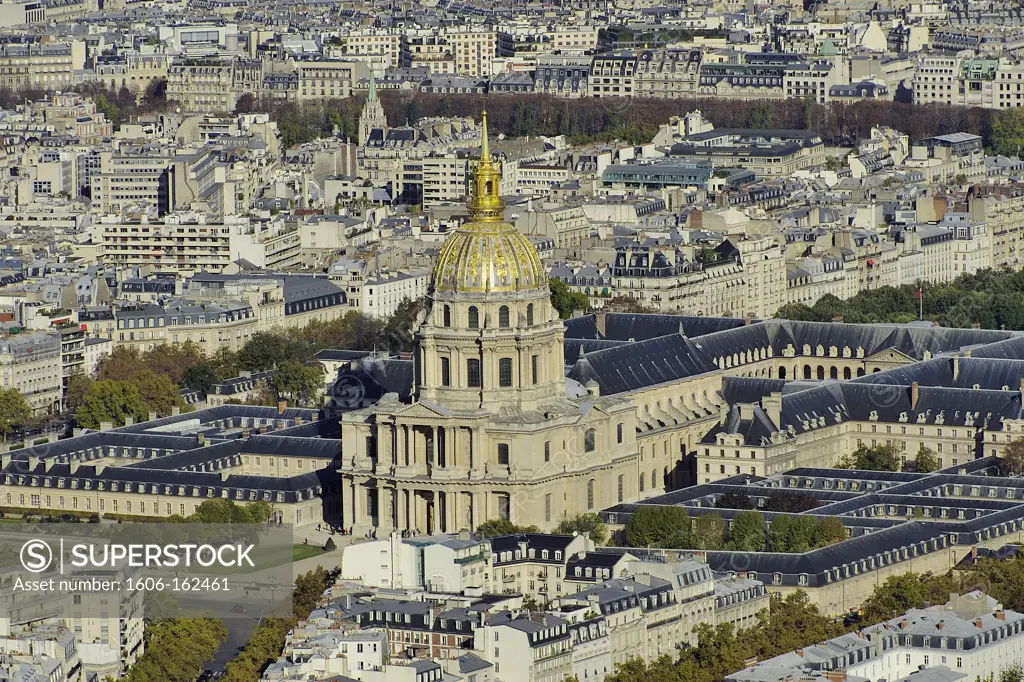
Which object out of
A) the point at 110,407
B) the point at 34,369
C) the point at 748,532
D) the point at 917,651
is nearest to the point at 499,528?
the point at 748,532

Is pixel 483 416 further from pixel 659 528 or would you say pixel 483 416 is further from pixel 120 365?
pixel 120 365

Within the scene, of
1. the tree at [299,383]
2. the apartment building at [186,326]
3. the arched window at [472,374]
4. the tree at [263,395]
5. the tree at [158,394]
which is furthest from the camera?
the apartment building at [186,326]

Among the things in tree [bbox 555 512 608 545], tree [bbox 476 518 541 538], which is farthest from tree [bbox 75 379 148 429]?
tree [bbox 555 512 608 545]

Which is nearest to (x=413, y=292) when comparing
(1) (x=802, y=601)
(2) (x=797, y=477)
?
(2) (x=797, y=477)

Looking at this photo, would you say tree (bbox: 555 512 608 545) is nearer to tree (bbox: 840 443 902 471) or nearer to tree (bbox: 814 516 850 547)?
tree (bbox: 814 516 850 547)

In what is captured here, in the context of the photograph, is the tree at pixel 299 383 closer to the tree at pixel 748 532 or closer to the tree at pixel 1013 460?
the tree at pixel 1013 460

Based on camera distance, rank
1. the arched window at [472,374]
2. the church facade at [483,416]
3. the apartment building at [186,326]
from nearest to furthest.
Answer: the church facade at [483,416] < the arched window at [472,374] < the apartment building at [186,326]

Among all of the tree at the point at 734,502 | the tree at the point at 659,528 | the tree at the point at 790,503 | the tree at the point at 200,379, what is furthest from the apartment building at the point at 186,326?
the tree at the point at 659,528
